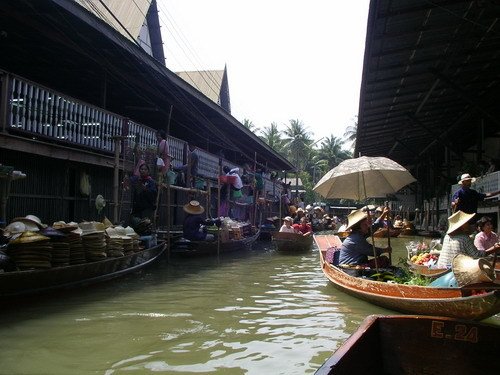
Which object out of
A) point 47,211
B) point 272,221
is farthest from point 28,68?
point 272,221

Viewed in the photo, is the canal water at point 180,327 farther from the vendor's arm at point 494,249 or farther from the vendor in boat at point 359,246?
the vendor's arm at point 494,249

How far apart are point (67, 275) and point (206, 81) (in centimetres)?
1737

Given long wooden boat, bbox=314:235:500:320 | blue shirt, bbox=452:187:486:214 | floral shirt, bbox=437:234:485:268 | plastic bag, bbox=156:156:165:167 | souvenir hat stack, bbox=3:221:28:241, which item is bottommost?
long wooden boat, bbox=314:235:500:320

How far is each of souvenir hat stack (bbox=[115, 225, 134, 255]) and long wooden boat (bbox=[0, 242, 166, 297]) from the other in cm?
13

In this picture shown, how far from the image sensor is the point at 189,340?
211 inches

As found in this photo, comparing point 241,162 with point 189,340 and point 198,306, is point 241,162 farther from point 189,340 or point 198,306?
point 189,340

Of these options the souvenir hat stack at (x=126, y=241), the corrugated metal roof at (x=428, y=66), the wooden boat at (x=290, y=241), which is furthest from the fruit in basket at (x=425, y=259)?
the wooden boat at (x=290, y=241)

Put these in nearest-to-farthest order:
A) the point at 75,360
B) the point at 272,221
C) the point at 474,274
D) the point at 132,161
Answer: the point at 75,360, the point at 474,274, the point at 132,161, the point at 272,221

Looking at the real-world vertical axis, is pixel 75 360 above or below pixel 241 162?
below

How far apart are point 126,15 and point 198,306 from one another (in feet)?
39.3

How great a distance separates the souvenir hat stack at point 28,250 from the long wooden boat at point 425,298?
15.1 ft

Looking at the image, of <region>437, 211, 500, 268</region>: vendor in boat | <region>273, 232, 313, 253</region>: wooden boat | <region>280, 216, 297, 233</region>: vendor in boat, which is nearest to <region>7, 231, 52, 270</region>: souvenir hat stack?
<region>437, 211, 500, 268</region>: vendor in boat

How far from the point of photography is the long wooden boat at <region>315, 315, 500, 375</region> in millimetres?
3348

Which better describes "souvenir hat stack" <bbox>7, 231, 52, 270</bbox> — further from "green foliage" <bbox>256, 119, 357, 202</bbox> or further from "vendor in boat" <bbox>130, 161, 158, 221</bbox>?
"green foliage" <bbox>256, 119, 357, 202</bbox>
